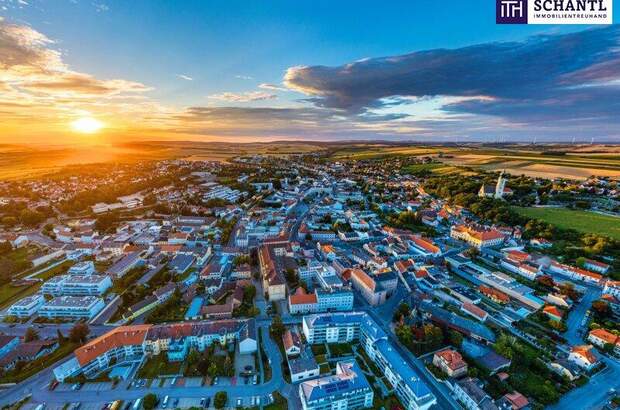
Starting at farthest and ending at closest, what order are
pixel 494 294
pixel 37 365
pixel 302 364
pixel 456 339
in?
pixel 494 294
pixel 456 339
pixel 37 365
pixel 302 364

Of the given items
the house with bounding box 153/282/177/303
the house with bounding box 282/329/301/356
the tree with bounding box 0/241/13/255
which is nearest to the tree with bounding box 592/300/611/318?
the house with bounding box 282/329/301/356

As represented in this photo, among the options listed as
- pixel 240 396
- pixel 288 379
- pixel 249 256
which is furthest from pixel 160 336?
pixel 249 256

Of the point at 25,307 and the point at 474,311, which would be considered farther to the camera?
the point at 474,311

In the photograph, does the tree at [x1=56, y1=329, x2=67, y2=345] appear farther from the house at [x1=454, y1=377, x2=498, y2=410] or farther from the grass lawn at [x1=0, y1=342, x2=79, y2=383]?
the house at [x1=454, y1=377, x2=498, y2=410]

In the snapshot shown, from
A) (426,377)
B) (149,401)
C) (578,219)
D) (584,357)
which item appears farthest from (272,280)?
(578,219)

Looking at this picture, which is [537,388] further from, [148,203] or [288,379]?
[148,203]

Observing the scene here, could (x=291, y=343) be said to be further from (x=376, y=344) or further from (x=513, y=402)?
(x=513, y=402)

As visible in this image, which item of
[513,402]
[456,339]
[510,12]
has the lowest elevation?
[513,402]

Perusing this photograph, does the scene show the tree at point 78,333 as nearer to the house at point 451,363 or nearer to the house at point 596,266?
the house at point 451,363
